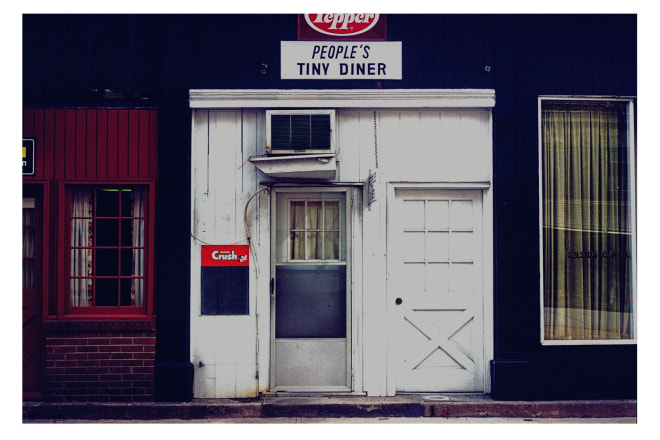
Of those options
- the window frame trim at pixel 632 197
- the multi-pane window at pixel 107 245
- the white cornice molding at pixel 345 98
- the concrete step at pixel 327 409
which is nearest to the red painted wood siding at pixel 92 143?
the multi-pane window at pixel 107 245

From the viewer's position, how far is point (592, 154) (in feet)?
20.2

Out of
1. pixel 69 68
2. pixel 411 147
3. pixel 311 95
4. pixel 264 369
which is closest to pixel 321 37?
pixel 311 95

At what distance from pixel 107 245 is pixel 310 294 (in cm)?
227

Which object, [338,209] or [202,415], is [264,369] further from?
[338,209]

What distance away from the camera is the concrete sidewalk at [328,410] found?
18.7 feet

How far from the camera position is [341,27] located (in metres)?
6.00

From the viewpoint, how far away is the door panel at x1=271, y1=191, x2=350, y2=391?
6055 millimetres

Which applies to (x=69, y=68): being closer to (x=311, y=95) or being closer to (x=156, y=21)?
(x=156, y=21)

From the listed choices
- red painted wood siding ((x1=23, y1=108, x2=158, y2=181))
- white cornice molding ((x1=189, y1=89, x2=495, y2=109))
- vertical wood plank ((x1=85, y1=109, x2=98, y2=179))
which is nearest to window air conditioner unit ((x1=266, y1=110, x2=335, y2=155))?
white cornice molding ((x1=189, y1=89, x2=495, y2=109))

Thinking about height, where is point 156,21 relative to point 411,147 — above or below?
above

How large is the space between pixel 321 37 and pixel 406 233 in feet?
7.60

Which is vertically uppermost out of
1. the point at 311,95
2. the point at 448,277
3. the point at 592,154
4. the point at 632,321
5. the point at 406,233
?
the point at 311,95

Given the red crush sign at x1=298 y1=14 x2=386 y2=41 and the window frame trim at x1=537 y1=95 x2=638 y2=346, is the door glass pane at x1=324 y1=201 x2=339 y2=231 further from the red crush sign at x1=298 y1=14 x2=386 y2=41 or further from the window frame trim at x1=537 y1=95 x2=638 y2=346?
the window frame trim at x1=537 y1=95 x2=638 y2=346

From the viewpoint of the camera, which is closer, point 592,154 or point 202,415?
point 202,415
